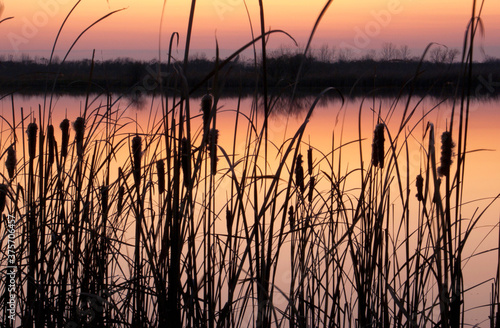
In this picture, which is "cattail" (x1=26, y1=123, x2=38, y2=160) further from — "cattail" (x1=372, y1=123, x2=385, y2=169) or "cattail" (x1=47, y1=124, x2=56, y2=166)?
"cattail" (x1=372, y1=123, x2=385, y2=169)

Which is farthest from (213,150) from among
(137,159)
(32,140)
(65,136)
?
(65,136)

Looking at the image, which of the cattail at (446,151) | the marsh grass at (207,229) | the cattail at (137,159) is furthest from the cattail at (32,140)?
the cattail at (446,151)

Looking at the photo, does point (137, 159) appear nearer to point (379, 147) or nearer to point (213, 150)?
point (213, 150)

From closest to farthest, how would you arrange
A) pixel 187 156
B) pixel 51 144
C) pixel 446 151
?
pixel 187 156
pixel 446 151
pixel 51 144

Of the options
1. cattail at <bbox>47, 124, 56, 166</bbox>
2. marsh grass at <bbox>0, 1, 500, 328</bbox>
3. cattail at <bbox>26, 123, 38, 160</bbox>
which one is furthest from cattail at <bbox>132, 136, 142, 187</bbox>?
cattail at <bbox>47, 124, 56, 166</bbox>

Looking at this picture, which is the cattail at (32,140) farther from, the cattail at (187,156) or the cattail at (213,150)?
the cattail at (213,150)

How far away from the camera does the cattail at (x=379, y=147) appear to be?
1795 millimetres

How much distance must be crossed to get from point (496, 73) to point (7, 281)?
70.0 feet

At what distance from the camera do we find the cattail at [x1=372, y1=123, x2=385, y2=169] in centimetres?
179

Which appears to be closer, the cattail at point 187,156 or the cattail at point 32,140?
the cattail at point 187,156

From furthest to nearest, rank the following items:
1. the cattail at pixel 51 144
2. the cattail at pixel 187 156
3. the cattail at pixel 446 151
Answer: the cattail at pixel 51 144 < the cattail at pixel 446 151 < the cattail at pixel 187 156

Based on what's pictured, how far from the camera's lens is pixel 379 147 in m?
1.83

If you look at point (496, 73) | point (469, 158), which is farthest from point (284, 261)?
point (496, 73)

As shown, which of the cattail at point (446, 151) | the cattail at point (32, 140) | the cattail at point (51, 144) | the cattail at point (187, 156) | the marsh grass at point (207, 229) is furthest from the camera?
the cattail at point (51, 144)
